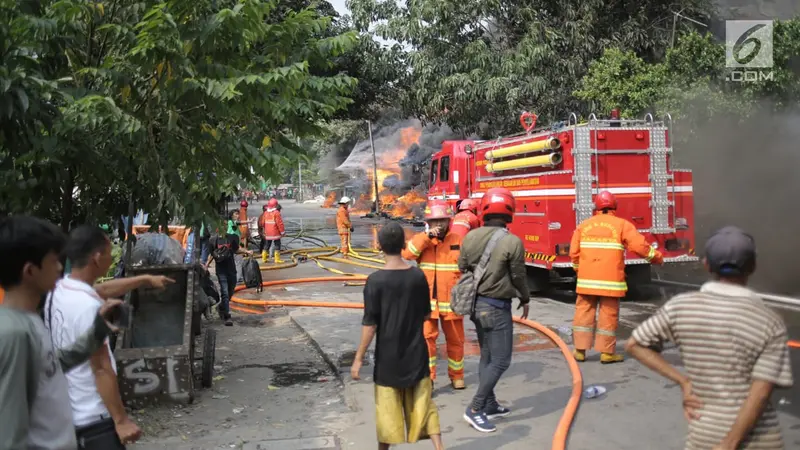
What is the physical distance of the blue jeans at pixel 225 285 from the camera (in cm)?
984

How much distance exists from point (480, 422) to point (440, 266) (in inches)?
57.0

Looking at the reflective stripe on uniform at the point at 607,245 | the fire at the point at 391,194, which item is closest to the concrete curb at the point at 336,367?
the reflective stripe on uniform at the point at 607,245

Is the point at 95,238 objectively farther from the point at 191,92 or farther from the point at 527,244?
the point at 527,244

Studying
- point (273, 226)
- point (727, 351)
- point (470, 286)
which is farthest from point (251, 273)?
point (727, 351)

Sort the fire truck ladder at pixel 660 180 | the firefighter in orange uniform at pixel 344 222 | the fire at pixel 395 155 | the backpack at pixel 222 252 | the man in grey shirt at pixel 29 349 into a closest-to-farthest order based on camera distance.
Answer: the man in grey shirt at pixel 29 349
the backpack at pixel 222 252
the fire truck ladder at pixel 660 180
the firefighter in orange uniform at pixel 344 222
the fire at pixel 395 155

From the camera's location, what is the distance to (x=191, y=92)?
533 centimetres

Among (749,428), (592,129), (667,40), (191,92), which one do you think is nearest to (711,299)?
(749,428)

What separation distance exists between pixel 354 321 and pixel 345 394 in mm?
3507

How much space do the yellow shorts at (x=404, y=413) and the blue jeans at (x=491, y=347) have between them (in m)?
1.03

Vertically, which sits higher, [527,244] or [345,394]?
[527,244]

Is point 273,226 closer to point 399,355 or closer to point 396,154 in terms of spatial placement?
point 399,355

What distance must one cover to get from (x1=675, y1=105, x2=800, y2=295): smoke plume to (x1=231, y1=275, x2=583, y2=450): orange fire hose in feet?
37.2

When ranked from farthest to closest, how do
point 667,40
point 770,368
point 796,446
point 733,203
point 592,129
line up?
point 733,203 < point 667,40 < point 592,129 < point 796,446 < point 770,368

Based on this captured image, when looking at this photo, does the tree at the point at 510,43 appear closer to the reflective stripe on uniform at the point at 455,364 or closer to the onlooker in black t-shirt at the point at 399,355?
the reflective stripe on uniform at the point at 455,364
